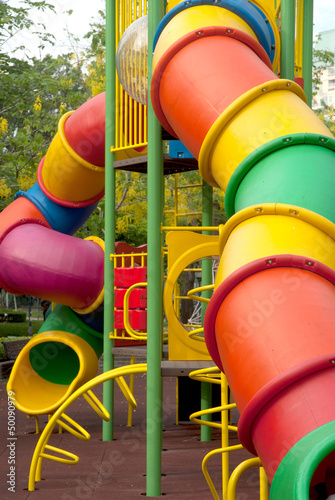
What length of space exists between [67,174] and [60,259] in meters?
1.13

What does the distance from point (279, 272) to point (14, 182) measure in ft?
38.8

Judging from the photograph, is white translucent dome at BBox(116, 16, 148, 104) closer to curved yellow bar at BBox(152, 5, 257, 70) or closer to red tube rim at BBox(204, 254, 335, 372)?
curved yellow bar at BBox(152, 5, 257, 70)

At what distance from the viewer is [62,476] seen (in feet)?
21.1

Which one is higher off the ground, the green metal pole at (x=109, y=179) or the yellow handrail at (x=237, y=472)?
the green metal pole at (x=109, y=179)

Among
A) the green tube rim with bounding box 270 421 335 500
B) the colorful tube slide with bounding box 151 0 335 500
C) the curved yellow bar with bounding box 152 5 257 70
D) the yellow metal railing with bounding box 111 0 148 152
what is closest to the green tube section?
the yellow metal railing with bounding box 111 0 148 152

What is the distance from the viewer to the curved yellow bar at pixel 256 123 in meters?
3.66

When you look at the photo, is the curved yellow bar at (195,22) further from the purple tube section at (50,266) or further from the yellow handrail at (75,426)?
the purple tube section at (50,266)

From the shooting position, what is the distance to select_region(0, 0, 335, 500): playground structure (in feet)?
8.35

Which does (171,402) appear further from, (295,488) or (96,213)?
(295,488)

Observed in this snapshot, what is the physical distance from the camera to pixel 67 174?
875 centimetres

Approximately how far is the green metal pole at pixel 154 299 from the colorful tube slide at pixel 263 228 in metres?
0.93

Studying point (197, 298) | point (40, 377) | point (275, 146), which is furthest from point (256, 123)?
point (40, 377)

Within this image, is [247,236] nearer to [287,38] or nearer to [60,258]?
[287,38]

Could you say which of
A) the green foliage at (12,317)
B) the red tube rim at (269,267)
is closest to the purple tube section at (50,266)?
the red tube rim at (269,267)
